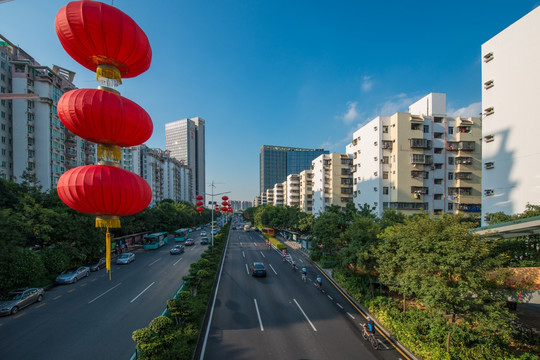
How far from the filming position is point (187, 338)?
9.60 meters

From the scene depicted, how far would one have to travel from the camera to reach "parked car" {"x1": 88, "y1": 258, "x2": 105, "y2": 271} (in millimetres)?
22888

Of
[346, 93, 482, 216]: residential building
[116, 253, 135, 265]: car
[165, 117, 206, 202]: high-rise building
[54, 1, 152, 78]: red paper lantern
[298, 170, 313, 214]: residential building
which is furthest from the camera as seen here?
[165, 117, 206, 202]: high-rise building

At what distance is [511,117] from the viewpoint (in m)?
18.6

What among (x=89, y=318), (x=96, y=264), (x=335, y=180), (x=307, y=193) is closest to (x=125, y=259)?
(x=96, y=264)

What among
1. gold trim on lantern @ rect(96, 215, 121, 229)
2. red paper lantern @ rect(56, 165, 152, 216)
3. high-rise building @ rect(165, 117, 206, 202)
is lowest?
gold trim on lantern @ rect(96, 215, 121, 229)

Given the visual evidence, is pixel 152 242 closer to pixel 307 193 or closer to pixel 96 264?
pixel 96 264

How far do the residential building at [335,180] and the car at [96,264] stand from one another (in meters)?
37.5

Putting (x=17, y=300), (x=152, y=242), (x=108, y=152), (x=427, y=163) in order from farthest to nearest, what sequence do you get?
1. (x=152, y=242)
2. (x=427, y=163)
3. (x=17, y=300)
4. (x=108, y=152)

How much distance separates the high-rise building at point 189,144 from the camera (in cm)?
13112

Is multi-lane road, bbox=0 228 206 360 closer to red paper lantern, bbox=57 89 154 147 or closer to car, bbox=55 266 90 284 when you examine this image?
car, bbox=55 266 90 284

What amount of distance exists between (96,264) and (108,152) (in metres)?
24.6

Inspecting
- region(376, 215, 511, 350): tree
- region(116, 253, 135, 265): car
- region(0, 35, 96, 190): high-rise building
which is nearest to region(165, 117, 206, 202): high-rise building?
region(0, 35, 96, 190): high-rise building

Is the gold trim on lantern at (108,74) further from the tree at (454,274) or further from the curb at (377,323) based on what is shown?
the curb at (377,323)

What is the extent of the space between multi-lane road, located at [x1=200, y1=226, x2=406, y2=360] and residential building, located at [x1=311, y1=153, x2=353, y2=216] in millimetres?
29466
